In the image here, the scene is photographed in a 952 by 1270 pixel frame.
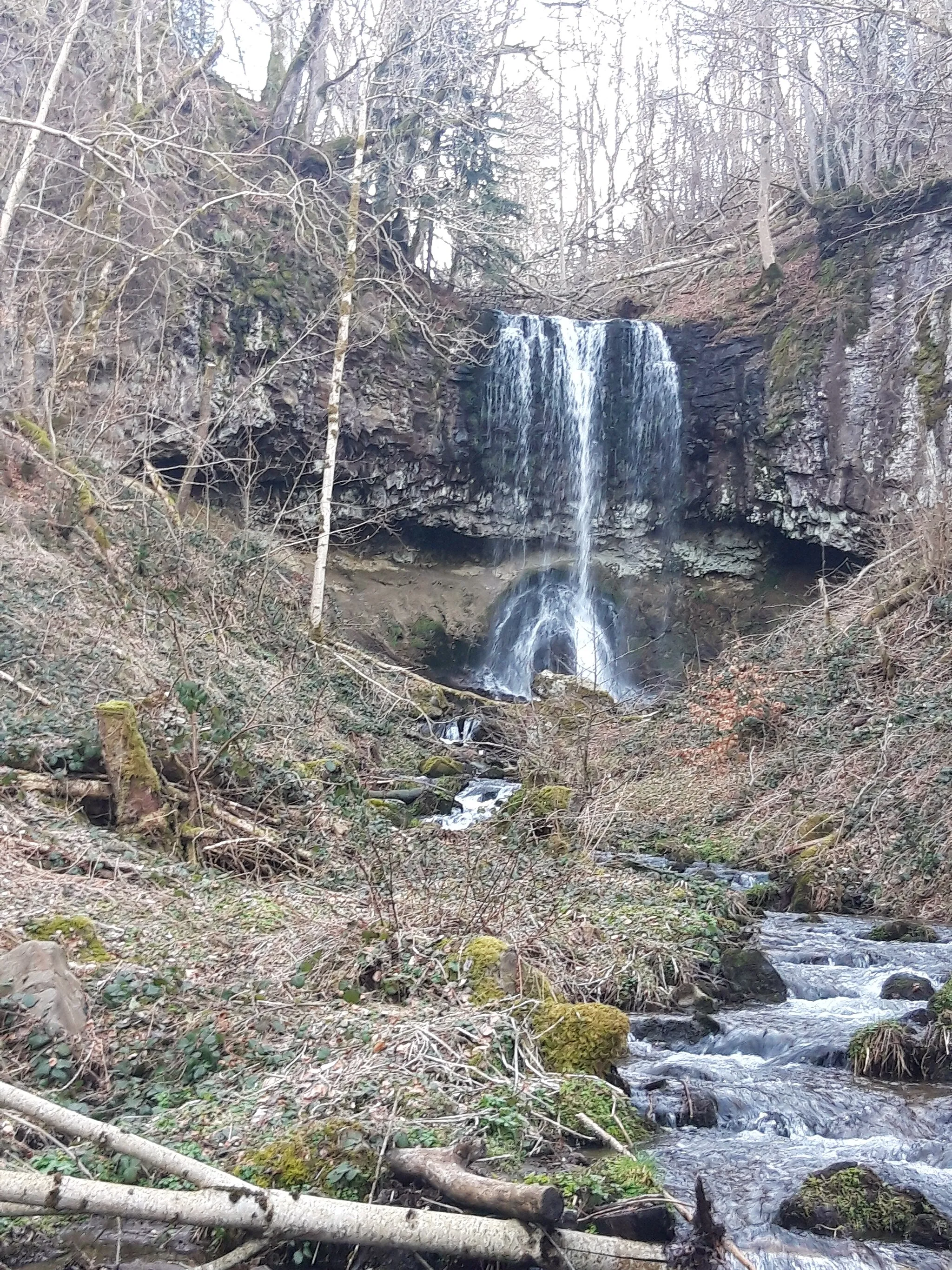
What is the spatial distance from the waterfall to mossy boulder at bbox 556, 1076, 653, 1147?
17.1m

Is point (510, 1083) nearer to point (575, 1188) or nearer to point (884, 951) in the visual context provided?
point (575, 1188)

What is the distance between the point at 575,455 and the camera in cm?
2267

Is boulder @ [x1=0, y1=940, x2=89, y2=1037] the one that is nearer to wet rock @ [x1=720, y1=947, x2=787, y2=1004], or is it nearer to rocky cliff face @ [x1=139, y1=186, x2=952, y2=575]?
wet rock @ [x1=720, y1=947, x2=787, y2=1004]

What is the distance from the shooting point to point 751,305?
22219 mm

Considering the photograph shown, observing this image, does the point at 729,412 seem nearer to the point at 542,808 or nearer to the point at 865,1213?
the point at 542,808

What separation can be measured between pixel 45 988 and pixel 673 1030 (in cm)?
335

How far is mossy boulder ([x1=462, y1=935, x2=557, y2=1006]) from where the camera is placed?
4926 millimetres

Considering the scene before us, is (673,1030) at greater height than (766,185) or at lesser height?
lesser

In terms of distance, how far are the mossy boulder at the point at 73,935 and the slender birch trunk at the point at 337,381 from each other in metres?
9.05

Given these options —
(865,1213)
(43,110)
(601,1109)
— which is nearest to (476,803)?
(601,1109)

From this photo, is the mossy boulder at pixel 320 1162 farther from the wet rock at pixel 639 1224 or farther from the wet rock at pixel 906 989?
the wet rock at pixel 906 989

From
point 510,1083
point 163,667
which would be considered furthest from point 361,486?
point 510,1083

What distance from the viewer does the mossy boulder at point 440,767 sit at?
529 inches

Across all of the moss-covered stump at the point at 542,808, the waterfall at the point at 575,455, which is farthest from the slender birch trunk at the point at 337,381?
the waterfall at the point at 575,455
